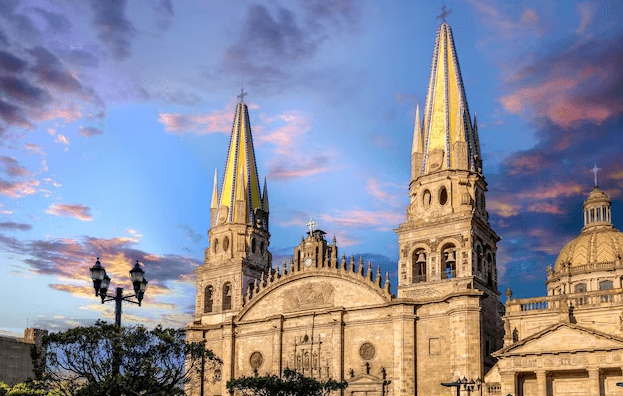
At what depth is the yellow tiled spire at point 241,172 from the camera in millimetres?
61688

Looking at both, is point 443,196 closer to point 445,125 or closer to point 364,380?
point 445,125

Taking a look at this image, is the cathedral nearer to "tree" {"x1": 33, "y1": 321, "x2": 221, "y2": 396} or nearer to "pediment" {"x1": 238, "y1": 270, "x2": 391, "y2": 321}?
"pediment" {"x1": 238, "y1": 270, "x2": 391, "y2": 321}

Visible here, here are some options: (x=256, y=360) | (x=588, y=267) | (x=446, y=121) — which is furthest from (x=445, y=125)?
(x=256, y=360)

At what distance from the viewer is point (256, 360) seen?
54.8 meters

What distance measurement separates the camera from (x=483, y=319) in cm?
4538

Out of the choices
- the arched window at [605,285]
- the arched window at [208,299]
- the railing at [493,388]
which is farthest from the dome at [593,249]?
the arched window at [208,299]

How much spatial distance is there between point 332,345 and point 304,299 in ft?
14.4

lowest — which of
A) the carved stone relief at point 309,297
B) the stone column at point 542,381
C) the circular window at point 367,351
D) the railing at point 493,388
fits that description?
the railing at point 493,388

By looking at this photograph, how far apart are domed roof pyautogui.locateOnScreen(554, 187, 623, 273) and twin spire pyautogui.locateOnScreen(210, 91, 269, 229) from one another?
81.7ft

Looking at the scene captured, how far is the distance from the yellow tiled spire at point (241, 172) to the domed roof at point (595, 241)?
25.3m

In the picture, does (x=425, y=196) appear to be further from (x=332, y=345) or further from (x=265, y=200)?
(x=265, y=200)

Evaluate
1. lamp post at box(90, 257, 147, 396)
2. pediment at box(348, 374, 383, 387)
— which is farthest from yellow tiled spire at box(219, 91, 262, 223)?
lamp post at box(90, 257, 147, 396)

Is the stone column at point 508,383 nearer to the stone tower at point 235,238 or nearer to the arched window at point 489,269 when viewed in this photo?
the arched window at point 489,269

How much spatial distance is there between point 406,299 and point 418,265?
340 centimetres
